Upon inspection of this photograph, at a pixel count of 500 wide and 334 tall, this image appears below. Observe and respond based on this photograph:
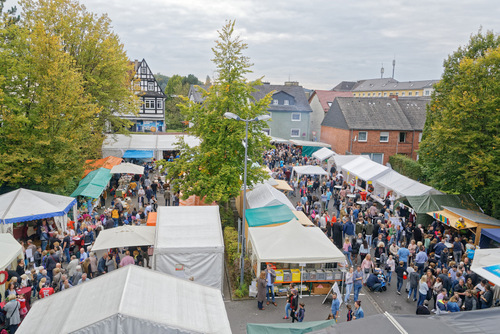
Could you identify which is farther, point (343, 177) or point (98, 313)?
point (343, 177)

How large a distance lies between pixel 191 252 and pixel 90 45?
759 inches

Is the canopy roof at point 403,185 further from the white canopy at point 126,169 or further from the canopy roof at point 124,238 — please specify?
the white canopy at point 126,169

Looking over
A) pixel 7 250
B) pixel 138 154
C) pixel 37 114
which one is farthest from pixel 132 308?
pixel 138 154

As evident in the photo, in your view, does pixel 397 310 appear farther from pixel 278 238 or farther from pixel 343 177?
pixel 343 177

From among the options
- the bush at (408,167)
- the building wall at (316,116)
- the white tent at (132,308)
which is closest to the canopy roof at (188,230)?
the white tent at (132,308)

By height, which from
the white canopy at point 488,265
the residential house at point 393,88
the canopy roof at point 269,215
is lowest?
the white canopy at point 488,265

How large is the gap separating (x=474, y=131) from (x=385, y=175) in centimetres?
647

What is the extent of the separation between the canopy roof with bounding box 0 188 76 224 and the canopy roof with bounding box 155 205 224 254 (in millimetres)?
5031

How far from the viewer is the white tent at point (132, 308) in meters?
6.44

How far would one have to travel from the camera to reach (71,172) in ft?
60.4

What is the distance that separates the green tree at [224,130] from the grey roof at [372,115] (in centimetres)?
2066

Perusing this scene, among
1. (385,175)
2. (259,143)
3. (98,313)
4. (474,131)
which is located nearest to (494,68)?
(474,131)

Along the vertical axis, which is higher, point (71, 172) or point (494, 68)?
point (494, 68)

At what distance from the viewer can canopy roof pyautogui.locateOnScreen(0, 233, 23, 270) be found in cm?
1081
